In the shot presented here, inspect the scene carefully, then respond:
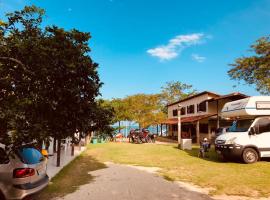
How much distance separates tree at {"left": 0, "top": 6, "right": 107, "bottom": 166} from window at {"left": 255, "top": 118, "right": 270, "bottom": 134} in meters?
9.10

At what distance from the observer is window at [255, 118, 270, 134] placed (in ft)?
44.6

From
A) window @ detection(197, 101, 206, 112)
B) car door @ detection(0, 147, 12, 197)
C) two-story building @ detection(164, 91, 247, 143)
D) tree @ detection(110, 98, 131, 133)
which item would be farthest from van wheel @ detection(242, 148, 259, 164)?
tree @ detection(110, 98, 131, 133)

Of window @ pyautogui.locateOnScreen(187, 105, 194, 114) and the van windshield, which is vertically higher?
window @ pyautogui.locateOnScreen(187, 105, 194, 114)

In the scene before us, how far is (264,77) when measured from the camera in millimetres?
25609

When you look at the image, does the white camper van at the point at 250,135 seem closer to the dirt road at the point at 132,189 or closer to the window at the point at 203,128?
the dirt road at the point at 132,189

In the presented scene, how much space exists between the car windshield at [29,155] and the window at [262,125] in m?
11.1

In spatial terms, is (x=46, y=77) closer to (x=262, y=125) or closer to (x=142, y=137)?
(x=262, y=125)

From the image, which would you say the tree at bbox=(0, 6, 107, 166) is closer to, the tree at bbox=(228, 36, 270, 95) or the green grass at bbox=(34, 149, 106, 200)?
the green grass at bbox=(34, 149, 106, 200)

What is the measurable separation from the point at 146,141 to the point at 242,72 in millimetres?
12795

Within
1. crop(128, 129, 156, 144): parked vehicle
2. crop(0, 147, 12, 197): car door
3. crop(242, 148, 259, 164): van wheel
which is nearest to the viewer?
crop(0, 147, 12, 197): car door

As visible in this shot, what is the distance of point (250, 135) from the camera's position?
13.5m

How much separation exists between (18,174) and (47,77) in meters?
3.11

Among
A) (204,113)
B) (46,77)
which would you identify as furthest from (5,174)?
(204,113)

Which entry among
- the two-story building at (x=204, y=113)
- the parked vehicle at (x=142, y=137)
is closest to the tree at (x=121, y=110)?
the two-story building at (x=204, y=113)
